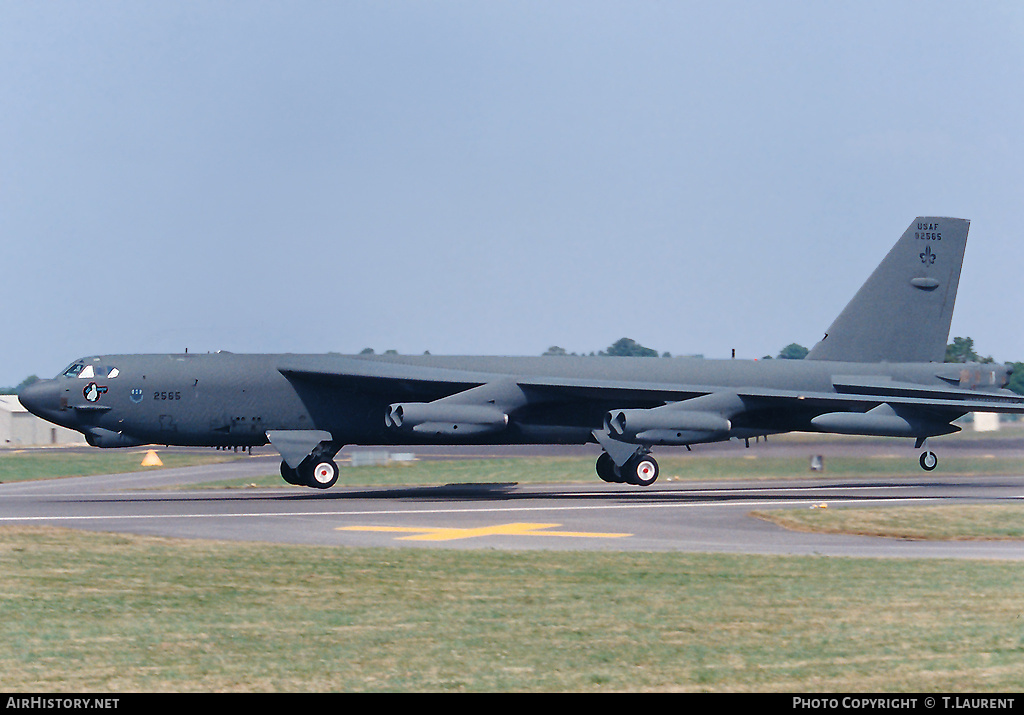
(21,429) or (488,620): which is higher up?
(488,620)

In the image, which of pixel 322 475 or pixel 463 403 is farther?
pixel 322 475

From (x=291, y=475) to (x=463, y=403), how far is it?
4790 mm

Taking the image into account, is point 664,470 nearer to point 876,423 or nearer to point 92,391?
point 876,423

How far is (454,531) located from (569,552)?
383 cm

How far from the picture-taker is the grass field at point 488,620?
27.5 feet

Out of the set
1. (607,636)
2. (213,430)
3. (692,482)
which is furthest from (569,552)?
(692,482)

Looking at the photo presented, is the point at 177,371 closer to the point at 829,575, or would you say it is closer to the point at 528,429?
the point at 528,429

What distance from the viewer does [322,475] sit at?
2964 cm

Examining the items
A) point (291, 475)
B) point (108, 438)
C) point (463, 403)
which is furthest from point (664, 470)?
point (108, 438)

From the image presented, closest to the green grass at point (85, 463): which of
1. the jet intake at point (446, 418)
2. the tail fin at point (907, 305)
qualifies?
the jet intake at point (446, 418)

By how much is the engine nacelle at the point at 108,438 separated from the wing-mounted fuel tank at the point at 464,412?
620cm

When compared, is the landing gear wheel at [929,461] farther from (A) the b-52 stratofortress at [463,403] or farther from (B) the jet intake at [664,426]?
(B) the jet intake at [664,426]

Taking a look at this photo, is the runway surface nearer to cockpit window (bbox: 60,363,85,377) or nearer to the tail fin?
cockpit window (bbox: 60,363,85,377)

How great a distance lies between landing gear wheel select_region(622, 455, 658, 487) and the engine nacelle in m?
12.3
